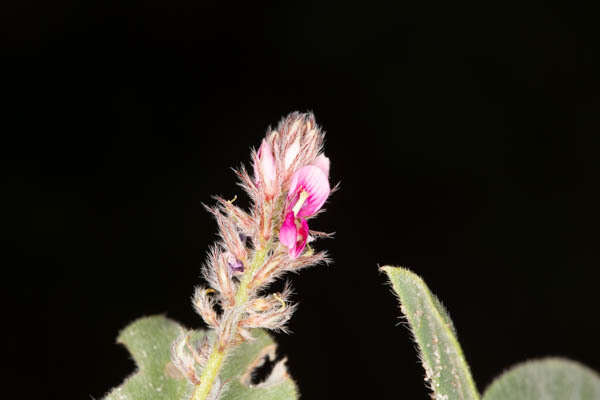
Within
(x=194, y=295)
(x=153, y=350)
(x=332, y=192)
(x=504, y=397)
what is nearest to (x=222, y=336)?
(x=194, y=295)

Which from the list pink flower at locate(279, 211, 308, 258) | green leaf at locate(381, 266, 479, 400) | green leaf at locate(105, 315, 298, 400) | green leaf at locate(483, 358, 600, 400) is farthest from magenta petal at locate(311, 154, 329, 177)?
green leaf at locate(483, 358, 600, 400)

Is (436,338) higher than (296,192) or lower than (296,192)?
lower

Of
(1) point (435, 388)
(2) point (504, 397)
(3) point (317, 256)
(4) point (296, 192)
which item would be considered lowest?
(1) point (435, 388)

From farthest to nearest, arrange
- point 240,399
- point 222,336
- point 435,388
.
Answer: point 240,399, point 222,336, point 435,388

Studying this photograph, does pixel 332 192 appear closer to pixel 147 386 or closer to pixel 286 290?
pixel 286 290

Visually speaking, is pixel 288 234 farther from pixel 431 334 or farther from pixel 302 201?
pixel 431 334

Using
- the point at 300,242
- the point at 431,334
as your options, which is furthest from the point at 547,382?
the point at 300,242
